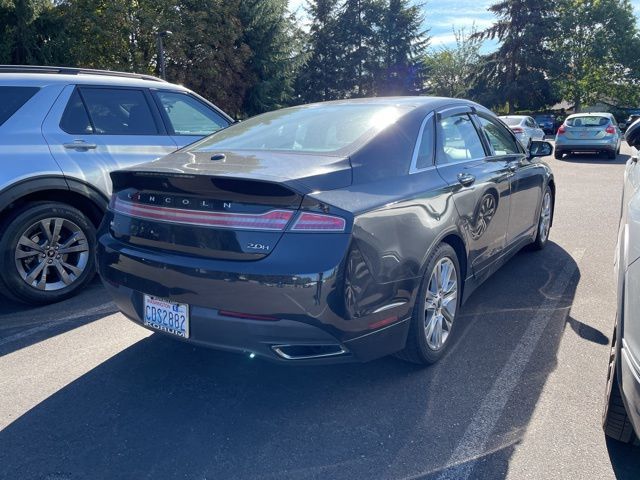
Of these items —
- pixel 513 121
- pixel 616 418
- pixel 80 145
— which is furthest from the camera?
pixel 513 121

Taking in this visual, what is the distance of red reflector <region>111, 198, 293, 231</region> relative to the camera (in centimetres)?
262

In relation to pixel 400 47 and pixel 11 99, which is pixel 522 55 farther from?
pixel 11 99

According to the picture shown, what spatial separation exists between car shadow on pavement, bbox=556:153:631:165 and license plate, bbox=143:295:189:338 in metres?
16.3

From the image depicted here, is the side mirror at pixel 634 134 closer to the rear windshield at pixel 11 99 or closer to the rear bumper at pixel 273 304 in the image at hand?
the rear bumper at pixel 273 304

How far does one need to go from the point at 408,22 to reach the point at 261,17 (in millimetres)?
20351

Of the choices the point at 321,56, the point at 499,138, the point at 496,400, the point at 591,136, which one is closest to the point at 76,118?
the point at 499,138

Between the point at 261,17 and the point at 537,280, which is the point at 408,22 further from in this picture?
the point at 537,280

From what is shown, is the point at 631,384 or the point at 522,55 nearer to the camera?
the point at 631,384

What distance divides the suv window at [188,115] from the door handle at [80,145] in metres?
0.92

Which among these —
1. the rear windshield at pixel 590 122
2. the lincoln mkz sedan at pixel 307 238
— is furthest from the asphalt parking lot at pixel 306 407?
the rear windshield at pixel 590 122

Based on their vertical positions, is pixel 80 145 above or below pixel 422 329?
above

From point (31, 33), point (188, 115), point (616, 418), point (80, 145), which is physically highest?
point (31, 33)

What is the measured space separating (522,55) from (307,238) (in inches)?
1818

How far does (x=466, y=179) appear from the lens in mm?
3717
